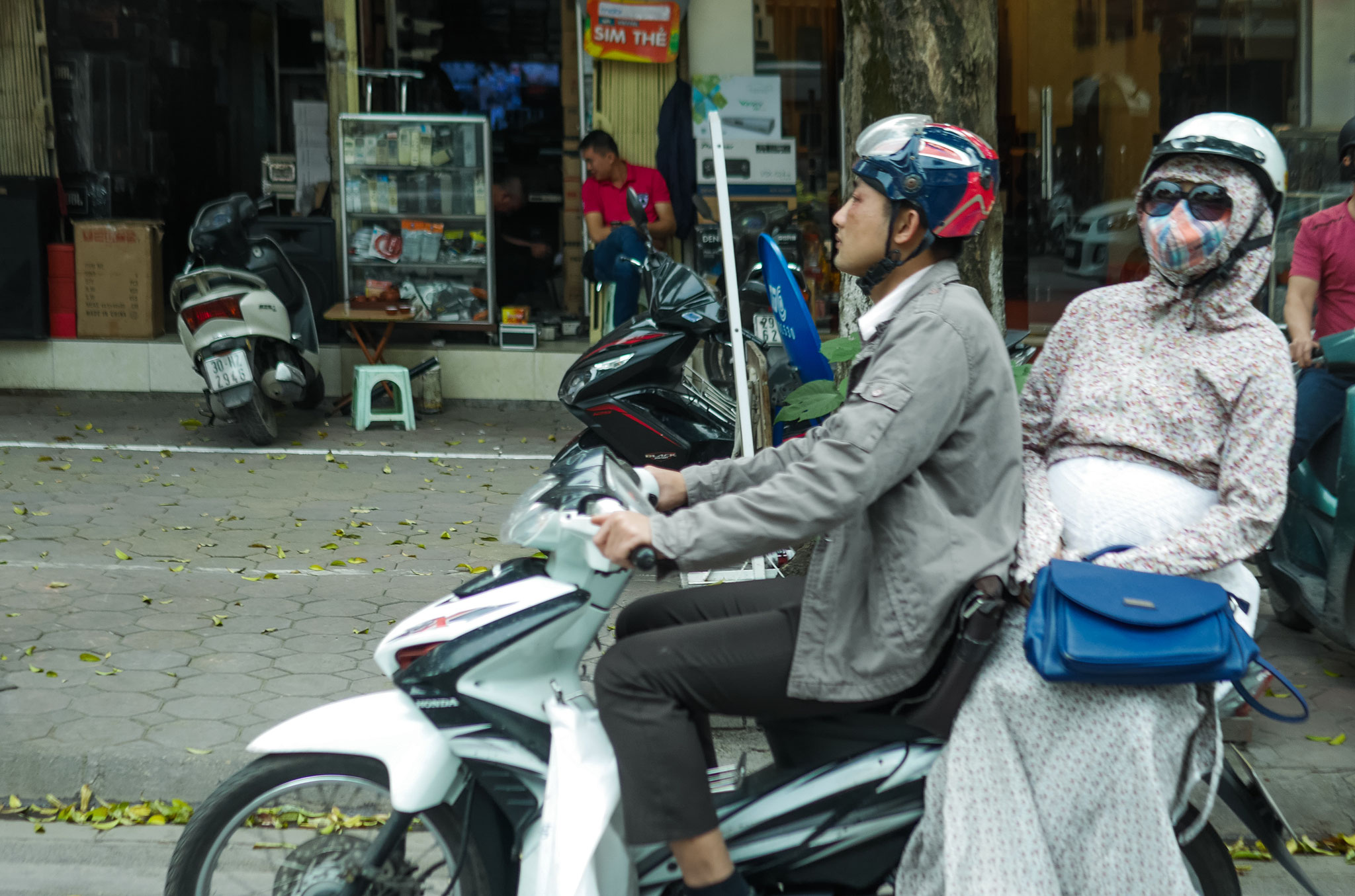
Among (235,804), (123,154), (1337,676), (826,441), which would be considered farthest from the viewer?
(123,154)

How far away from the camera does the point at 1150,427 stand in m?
2.76

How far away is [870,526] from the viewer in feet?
8.32

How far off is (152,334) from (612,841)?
340 inches

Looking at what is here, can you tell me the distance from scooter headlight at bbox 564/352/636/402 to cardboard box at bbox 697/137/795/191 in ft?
15.7

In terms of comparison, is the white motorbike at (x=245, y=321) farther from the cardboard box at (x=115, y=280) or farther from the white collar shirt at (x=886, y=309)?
the white collar shirt at (x=886, y=309)

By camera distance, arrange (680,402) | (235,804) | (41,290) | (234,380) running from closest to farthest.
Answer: (235,804), (680,402), (234,380), (41,290)

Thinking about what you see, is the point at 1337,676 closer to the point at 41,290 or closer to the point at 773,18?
the point at 773,18

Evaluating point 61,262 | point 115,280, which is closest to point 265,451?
point 115,280

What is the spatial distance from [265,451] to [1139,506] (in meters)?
6.71

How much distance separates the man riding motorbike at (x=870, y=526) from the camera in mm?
2369

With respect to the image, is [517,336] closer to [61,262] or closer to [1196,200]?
[61,262]

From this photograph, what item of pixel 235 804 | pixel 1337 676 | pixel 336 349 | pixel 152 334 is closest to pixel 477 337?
pixel 336 349

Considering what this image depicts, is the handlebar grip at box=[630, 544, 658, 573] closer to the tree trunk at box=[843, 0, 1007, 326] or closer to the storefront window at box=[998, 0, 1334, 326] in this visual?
the tree trunk at box=[843, 0, 1007, 326]

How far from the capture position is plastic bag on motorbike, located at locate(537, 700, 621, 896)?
7.92 feet
